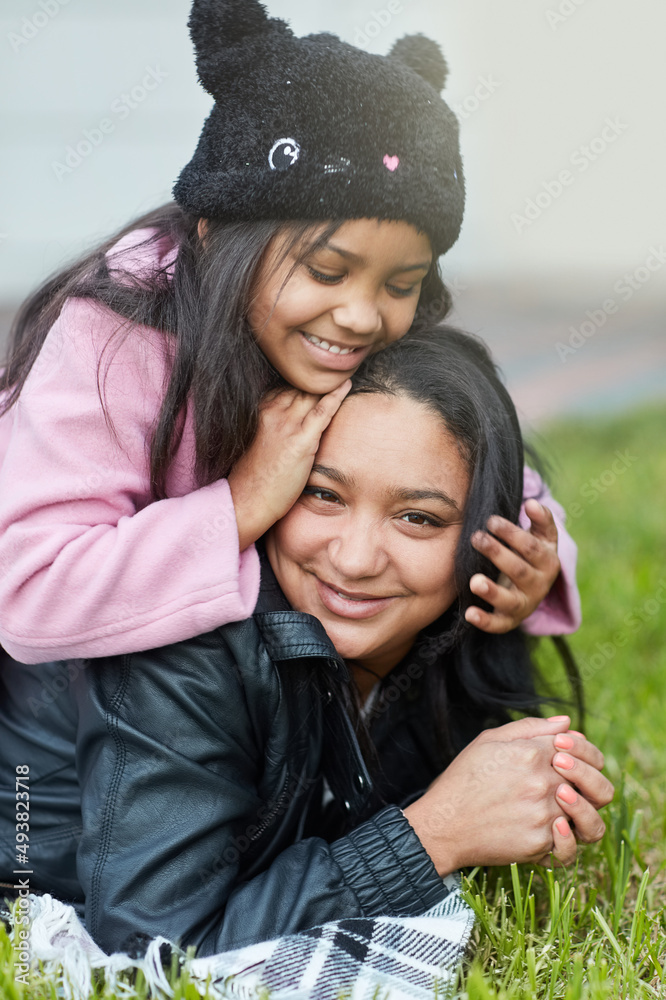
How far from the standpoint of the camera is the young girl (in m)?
2.08

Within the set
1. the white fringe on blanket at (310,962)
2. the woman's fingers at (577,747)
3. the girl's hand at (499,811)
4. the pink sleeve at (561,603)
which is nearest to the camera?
the white fringe on blanket at (310,962)

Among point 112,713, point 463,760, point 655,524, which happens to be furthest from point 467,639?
point 655,524

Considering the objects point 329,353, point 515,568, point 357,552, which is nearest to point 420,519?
point 357,552

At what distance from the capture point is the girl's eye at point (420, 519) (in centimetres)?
235

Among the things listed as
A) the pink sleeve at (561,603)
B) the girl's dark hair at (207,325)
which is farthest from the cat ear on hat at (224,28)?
the pink sleeve at (561,603)

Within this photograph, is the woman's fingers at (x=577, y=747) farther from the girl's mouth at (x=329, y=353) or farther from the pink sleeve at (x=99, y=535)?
the girl's mouth at (x=329, y=353)

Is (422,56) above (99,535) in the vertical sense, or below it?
above

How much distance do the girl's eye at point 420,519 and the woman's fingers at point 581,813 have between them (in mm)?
691

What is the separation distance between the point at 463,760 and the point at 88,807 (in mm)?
874

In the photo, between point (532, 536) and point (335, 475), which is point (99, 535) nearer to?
point (335, 475)

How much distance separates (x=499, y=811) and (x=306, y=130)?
5.36 ft

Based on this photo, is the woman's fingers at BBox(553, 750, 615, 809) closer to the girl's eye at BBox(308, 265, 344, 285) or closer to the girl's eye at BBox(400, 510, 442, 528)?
the girl's eye at BBox(400, 510, 442, 528)

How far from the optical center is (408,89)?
2.32 metres

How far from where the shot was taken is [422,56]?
2602mm
